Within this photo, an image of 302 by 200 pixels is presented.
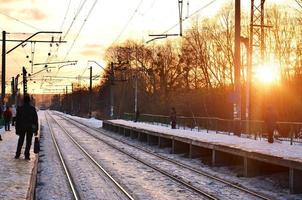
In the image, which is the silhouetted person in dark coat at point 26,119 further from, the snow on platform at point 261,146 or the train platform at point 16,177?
the snow on platform at point 261,146

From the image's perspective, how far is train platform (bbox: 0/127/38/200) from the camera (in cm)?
1092

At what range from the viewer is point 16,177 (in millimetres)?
13336

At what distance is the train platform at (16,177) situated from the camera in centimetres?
1092

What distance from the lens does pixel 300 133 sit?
81.4ft

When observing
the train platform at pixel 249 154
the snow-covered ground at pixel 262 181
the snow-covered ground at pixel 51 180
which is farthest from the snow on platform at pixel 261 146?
the snow-covered ground at pixel 51 180

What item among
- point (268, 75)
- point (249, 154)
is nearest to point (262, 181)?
point (249, 154)

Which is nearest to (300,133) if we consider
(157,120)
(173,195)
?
(173,195)

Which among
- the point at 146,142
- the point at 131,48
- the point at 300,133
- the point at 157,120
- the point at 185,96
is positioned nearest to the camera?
the point at 300,133

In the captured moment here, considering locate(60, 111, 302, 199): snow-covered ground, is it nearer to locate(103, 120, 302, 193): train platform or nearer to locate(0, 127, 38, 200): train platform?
locate(103, 120, 302, 193): train platform

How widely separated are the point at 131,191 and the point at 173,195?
112 centimetres

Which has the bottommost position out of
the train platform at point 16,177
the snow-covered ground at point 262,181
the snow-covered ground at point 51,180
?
the snow-covered ground at point 262,181

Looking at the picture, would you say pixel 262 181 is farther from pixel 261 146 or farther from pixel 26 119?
pixel 26 119

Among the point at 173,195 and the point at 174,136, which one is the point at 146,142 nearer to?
the point at 174,136

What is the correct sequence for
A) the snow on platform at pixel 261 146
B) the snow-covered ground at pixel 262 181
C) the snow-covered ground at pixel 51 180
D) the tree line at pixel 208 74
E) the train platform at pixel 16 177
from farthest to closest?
the tree line at pixel 208 74 → the snow on platform at pixel 261 146 → the snow-covered ground at pixel 262 181 → the snow-covered ground at pixel 51 180 → the train platform at pixel 16 177
